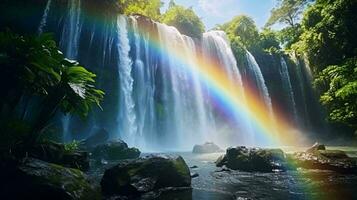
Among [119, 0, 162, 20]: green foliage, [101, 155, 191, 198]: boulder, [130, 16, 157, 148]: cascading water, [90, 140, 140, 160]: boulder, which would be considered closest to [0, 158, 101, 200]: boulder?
[101, 155, 191, 198]: boulder

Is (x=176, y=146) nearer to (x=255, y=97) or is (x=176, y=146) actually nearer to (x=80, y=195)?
(x=255, y=97)

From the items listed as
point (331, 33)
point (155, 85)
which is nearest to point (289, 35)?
point (331, 33)

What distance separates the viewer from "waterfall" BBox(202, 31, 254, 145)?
29.4m

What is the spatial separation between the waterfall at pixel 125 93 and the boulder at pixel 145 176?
14.0 metres

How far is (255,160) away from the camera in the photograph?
11859 mm

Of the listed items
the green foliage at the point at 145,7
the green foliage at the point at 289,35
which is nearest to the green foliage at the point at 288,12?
the green foliage at the point at 289,35

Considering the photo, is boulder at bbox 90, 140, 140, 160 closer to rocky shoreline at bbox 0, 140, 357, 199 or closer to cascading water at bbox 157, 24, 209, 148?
rocky shoreline at bbox 0, 140, 357, 199

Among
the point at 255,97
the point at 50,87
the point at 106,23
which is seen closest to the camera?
the point at 50,87

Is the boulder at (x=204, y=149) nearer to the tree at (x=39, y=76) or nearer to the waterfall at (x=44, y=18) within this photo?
the tree at (x=39, y=76)

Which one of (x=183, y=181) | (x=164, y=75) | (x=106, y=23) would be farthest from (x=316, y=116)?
(x=183, y=181)

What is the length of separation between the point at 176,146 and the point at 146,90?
515cm

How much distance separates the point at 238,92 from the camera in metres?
30.3

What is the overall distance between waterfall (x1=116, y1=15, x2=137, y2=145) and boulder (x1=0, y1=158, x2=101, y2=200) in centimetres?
1580

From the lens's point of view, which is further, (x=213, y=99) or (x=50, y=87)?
(x=213, y=99)
